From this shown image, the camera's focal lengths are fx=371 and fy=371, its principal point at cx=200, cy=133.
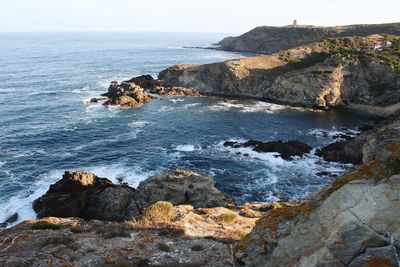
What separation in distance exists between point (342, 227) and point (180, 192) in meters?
28.5

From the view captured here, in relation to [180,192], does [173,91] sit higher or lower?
higher

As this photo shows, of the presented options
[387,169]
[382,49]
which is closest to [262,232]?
[387,169]

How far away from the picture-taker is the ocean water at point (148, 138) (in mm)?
48656

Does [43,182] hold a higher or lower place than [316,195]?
lower

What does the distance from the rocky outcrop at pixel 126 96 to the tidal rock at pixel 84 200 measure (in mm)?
45839

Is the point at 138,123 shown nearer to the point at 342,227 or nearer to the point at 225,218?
the point at 225,218

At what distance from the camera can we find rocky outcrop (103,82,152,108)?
8762 cm

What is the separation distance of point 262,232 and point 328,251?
294cm

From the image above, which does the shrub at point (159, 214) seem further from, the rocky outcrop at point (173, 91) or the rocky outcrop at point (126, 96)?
the rocky outcrop at point (173, 91)

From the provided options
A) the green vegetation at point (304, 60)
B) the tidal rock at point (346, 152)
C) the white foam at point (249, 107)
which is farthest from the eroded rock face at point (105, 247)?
the green vegetation at point (304, 60)

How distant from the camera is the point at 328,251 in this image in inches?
381

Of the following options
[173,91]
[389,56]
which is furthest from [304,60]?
[173,91]

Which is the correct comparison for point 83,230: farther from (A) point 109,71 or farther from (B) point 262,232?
(A) point 109,71

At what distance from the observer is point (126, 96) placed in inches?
3541
